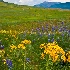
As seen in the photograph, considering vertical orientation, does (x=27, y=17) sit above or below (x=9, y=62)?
below

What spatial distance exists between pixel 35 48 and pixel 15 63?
2301 millimetres

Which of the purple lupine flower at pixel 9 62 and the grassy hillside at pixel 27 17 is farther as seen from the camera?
the grassy hillside at pixel 27 17

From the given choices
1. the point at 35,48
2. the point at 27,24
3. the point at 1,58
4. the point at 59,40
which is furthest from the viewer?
the point at 27,24

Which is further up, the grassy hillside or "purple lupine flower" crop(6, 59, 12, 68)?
"purple lupine flower" crop(6, 59, 12, 68)

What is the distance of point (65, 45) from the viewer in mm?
12758

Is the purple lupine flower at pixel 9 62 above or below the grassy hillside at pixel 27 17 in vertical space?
above

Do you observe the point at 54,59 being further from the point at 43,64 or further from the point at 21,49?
the point at 21,49

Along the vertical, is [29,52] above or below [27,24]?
above

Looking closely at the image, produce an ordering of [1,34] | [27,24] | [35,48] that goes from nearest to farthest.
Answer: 1. [35,48]
2. [1,34]
3. [27,24]

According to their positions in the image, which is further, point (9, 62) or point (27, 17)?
point (27, 17)

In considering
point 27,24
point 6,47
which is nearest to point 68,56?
point 6,47

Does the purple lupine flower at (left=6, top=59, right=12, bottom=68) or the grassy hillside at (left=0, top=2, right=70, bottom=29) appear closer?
the purple lupine flower at (left=6, top=59, right=12, bottom=68)

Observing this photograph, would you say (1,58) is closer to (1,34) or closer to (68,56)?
(68,56)

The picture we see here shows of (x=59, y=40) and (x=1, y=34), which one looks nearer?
(x=59, y=40)
